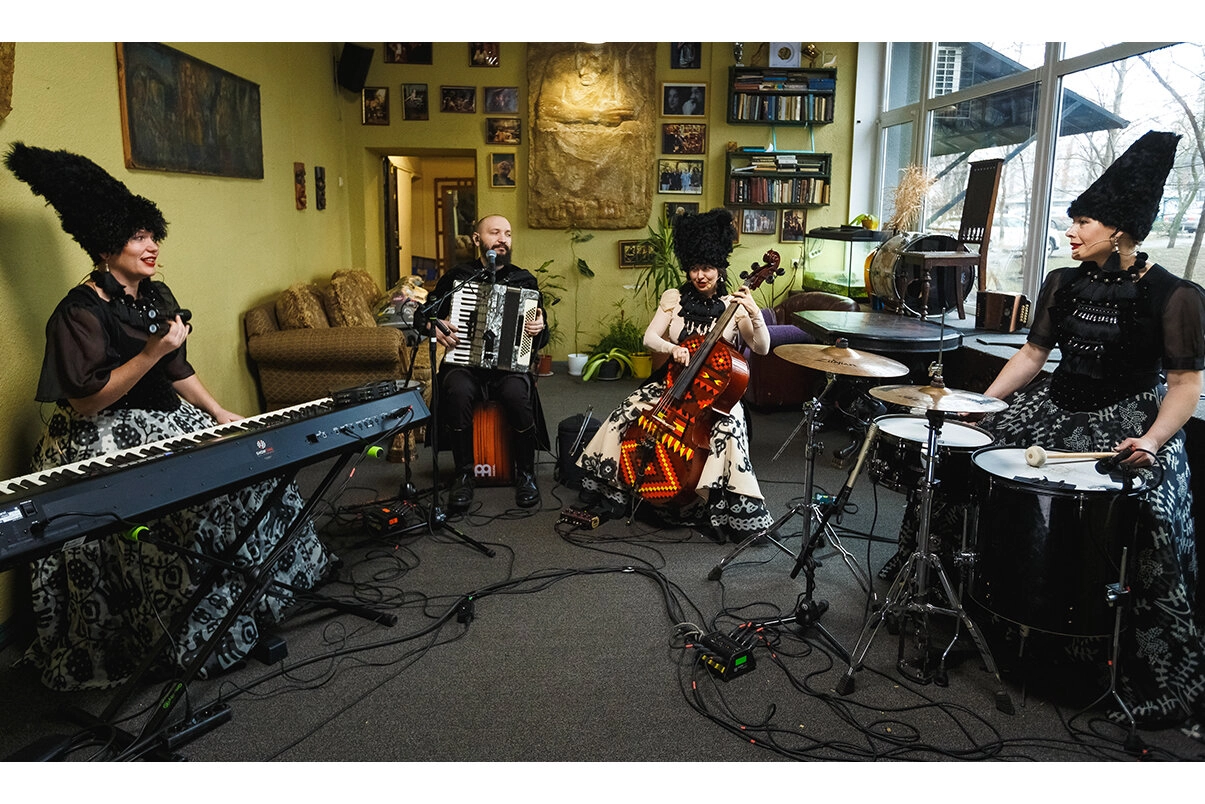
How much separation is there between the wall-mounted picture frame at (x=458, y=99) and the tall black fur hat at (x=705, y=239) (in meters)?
4.17

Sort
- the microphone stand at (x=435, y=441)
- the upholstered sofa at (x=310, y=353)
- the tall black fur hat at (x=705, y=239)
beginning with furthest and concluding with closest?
1. the upholstered sofa at (x=310, y=353)
2. the tall black fur hat at (x=705, y=239)
3. the microphone stand at (x=435, y=441)

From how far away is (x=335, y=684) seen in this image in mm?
2359

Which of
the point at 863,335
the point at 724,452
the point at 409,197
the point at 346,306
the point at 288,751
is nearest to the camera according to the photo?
the point at 288,751

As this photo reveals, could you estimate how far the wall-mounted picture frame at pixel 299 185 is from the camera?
5.70 m

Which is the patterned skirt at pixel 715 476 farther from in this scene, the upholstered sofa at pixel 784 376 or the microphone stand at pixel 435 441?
the upholstered sofa at pixel 784 376

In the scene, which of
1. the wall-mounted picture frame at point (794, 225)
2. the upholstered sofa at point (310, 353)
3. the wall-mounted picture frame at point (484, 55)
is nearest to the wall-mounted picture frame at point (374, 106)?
the wall-mounted picture frame at point (484, 55)

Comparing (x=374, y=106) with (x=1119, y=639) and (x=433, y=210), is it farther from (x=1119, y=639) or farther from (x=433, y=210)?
(x=1119, y=639)

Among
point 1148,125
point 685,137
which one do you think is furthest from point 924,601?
point 685,137

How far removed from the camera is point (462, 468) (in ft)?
Answer: 13.3
